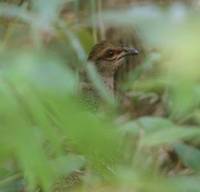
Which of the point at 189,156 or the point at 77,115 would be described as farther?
the point at 189,156

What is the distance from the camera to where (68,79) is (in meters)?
1.62

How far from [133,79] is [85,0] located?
1217 mm

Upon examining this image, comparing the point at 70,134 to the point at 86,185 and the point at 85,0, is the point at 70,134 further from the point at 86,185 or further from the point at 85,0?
the point at 85,0

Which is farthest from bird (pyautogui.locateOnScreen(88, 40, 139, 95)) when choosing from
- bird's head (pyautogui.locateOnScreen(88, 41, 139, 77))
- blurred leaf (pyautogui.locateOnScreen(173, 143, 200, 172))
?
blurred leaf (pyautogui.locateOnScreen(173, 143, 200, 172))

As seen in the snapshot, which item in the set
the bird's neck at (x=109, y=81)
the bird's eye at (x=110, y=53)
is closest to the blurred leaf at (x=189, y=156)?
the bird's neck at (x=109, y=81)

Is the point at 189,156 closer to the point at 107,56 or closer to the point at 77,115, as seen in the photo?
the point at 107,56

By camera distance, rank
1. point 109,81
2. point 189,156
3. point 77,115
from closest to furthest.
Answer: point 77,115
point 189,156
point 109,81

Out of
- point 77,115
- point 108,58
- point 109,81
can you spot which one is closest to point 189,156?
point 109,81

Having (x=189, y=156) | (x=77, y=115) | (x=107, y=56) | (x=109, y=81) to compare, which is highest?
(x=107, y=56)

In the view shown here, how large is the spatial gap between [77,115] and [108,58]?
2726 mm

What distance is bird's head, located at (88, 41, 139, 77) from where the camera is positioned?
3854mm

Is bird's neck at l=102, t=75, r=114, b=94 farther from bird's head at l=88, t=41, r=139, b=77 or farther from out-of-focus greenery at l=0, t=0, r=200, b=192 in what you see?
out-of-focus greenery at l=0, t=0, r=200, b=192

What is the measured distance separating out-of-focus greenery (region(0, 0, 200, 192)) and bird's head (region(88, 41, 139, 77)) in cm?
8

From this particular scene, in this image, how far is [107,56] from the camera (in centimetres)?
397
